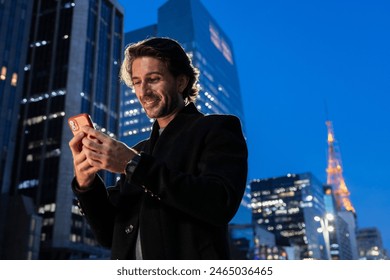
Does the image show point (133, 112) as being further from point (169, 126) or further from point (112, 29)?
point (169, 126)

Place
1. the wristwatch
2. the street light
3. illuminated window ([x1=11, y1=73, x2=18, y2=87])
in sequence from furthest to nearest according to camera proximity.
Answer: illuminated window ([x1=11, y1=73, x2=18, y2=87]), the street light, the wristwatch

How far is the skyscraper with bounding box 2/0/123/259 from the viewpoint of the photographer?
85.9 meters

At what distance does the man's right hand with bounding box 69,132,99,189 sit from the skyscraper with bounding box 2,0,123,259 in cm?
8451

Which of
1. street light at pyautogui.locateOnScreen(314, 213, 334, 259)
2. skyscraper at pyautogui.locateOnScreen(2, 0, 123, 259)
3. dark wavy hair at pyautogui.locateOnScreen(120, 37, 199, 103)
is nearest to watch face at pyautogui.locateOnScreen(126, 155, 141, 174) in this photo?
dark wavy hair at pyautogui.locateOnScreen(120, 37, 199, 103)

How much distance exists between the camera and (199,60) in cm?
15612

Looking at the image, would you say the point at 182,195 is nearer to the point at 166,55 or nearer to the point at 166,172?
the point at 166,172

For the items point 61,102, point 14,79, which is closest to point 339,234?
point 61,102

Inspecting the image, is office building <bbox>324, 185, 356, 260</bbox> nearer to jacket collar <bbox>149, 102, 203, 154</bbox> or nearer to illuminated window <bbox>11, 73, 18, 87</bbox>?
illuminated window <bbox>11, 73, 18, 87</bbox>

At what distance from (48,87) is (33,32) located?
56.7 ft

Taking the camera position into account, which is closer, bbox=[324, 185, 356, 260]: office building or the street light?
the street light

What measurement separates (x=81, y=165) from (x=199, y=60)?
156 m
